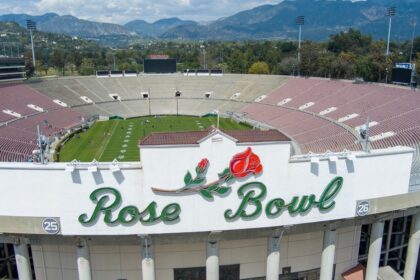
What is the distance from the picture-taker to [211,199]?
1423 centimetres

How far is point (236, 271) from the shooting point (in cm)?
1698

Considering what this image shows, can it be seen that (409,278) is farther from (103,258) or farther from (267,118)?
(267,118)

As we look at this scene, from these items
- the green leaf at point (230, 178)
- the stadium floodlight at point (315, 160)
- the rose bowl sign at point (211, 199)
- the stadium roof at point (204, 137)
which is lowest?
the rose bowl sign at point (211, 199)

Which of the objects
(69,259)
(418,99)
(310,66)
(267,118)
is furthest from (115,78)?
(69,259)

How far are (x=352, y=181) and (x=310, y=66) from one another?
7533cm

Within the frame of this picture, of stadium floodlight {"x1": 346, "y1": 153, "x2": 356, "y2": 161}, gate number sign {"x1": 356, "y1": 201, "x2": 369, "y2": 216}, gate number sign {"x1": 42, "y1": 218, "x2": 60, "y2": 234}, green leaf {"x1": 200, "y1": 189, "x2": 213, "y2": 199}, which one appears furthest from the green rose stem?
gate number sign {"x1": 356, "y1": 201, "x2": 369, "y2": 216}

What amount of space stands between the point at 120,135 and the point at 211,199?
41565 millimetres

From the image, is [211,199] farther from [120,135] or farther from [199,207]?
[120,135]

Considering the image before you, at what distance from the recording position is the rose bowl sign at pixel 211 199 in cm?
1382

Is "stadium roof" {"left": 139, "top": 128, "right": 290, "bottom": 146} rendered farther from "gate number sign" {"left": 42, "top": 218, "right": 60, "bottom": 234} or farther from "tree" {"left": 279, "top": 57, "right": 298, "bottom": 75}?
"tree" {"left": 279, "top": 57, "right": 298, "bottom": 75}

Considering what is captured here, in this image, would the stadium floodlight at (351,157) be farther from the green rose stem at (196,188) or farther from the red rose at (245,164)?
the green rose stem at (196,188)

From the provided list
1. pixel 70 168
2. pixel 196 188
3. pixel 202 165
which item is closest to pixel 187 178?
pixel 196 188

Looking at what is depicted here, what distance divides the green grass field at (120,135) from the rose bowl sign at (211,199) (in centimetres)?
2676

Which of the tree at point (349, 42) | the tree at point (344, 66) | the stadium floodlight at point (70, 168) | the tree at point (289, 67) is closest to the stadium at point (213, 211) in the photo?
the stadium floodlight at point (70, 168)
